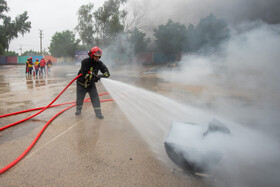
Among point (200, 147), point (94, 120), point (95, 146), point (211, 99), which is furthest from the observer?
point (211, 99)

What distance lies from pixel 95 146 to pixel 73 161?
46cm

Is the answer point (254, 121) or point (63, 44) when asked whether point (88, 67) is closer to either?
point (254, 121)

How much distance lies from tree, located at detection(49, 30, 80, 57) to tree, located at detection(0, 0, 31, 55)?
74.0 ft

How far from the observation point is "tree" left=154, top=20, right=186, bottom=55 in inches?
907

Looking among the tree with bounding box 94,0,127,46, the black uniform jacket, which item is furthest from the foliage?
the black uniform jacket

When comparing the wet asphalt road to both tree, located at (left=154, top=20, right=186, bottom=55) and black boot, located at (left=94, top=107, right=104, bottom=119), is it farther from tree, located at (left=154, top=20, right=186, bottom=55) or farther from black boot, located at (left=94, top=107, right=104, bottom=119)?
tree, located at (left=154, top=20, right=186, bottom=55)

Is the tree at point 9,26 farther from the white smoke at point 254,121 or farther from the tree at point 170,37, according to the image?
the white smoke at point 254,121

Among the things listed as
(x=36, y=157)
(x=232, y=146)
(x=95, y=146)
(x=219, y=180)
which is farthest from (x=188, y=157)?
(x=36, y=157)

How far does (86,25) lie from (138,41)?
1010 centimetres

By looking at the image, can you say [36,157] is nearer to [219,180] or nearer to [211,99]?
[219,180]

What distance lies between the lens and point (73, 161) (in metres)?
2.28

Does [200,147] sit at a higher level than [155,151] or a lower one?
higher

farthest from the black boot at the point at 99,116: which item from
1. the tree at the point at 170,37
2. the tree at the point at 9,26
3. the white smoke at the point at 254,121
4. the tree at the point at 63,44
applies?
the tree at the point at 63,44

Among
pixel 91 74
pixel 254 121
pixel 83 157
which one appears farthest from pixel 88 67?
pixel 254 121
